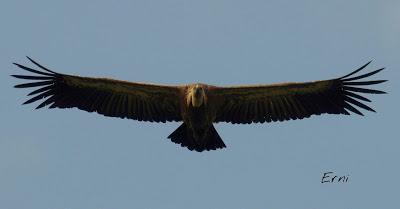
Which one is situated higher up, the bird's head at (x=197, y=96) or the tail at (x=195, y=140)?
the bird's head at (x=197, y=96)

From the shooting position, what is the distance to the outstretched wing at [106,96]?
3756cm

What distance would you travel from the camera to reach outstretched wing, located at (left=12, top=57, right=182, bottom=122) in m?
37.6

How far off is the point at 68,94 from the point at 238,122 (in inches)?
135

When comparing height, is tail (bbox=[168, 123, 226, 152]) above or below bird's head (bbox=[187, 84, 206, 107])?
below

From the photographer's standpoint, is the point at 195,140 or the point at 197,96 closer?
the point at 197,96

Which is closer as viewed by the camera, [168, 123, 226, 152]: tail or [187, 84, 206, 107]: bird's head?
[187, 84, 206, 107]: bird's head

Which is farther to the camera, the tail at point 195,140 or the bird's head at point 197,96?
the tail at point 195,140

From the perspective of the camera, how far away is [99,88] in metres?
37.7

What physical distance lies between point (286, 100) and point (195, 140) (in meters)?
1.97

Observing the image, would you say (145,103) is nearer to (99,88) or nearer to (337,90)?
(99,88)

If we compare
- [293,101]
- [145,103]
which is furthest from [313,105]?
[145,103]

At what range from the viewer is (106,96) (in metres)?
37.8

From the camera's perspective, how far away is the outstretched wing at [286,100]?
123ft

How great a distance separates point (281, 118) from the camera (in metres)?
38.0
